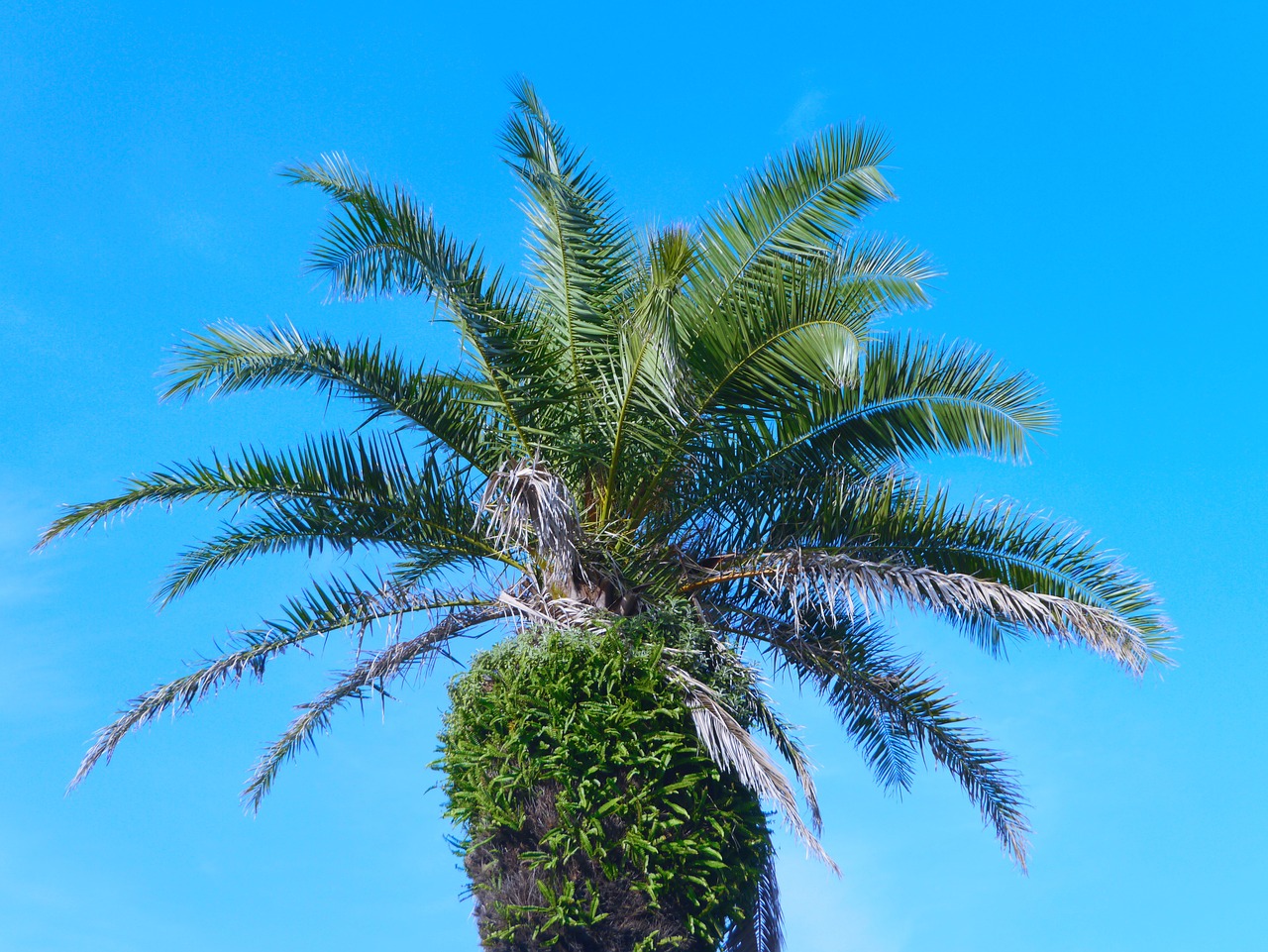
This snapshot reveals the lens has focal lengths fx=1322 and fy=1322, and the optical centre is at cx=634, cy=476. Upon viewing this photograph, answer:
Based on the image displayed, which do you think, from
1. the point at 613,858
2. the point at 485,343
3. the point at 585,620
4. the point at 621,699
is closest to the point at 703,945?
the point at 613,858

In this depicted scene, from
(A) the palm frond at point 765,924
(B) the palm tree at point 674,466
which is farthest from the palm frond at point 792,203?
(A) the palm frond at point 765,924

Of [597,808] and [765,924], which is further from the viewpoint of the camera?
[765,924]

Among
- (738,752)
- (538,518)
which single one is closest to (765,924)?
(738,752)

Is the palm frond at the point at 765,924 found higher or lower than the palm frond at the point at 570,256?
lower

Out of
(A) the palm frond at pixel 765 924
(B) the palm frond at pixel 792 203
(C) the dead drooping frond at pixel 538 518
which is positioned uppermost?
(B) the palm frond at pixel 792 203

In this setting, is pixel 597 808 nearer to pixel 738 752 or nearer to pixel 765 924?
pixel 738 752

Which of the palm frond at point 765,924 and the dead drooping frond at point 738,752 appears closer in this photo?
the dead drooping frond at point 738,752

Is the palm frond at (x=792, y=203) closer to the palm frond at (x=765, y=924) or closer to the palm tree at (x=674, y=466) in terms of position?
the palm tree at (x=674, y=466)

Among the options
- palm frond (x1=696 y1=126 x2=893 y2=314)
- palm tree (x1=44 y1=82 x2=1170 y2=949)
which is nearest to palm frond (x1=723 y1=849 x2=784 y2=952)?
palm tree (x1=44 y1=82 x2=1170 y2=949)

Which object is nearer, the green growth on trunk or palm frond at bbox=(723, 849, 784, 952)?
the green growth on trunk

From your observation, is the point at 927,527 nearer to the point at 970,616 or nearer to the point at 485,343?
the point at 970,616

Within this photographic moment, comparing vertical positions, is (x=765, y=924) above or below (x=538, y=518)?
below

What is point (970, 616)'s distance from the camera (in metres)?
10.3

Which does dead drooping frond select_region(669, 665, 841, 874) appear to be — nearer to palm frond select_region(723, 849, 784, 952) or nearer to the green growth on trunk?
the green growth on trunk
